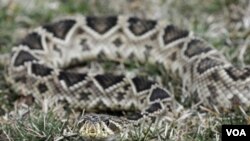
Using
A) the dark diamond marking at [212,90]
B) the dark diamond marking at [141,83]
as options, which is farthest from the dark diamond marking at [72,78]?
the dark diamond marking at [212,90]

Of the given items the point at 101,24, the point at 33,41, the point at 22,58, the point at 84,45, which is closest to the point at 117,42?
the point at 101,24

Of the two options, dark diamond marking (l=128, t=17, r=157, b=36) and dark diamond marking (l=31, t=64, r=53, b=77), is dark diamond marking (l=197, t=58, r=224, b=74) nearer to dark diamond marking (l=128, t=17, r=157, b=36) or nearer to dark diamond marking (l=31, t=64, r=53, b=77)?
dark diamond marking (l=128, t=17, r=157, b=36)

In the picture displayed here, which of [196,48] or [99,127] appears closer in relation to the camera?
[99,127]

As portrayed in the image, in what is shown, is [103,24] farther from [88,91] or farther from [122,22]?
[88,91]

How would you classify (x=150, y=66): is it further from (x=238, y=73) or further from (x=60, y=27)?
(x=238, y=73)

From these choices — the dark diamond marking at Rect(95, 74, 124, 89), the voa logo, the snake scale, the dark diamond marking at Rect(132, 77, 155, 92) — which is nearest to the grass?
the voa logo
